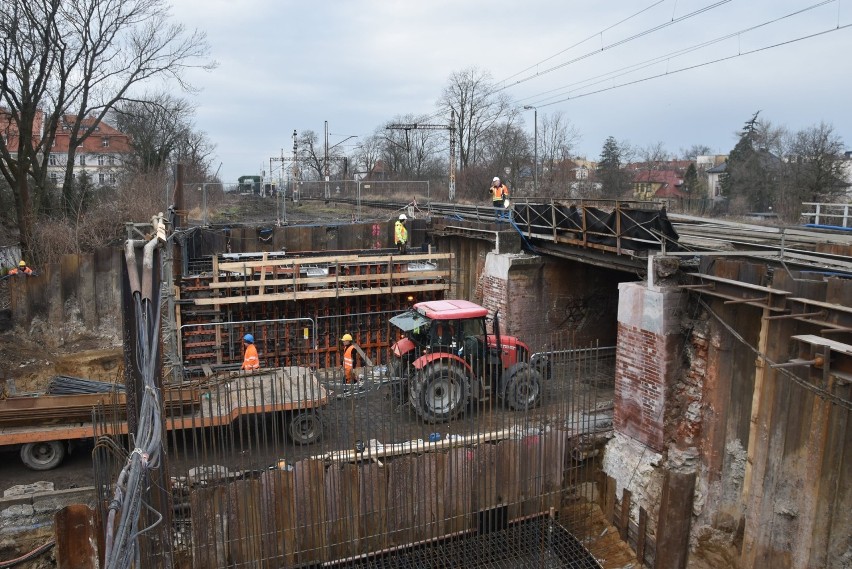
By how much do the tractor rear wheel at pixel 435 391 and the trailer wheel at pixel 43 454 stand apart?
5614 millimetres

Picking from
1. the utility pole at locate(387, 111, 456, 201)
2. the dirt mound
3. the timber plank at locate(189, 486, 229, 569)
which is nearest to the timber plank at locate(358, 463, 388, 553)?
the timber plank at locate(189, 486, 229, 569)

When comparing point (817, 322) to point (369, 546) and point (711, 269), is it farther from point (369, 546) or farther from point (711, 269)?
point (369, 546)

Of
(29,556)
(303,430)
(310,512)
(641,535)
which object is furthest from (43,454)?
(641,535)

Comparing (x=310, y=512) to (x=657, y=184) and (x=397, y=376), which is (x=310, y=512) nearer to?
(x=397, y=376)

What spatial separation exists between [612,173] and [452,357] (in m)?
45.8

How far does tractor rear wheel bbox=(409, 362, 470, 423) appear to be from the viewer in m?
10.8

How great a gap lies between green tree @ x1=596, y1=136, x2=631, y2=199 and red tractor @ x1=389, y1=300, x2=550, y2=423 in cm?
3369

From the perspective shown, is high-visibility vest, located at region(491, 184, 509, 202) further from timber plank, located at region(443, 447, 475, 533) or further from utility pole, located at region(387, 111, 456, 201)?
utility pole, located at region(387, 111, 456, 201)

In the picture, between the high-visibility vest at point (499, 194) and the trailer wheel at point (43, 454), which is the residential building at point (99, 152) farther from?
the trailer wheel at point (43, 454)

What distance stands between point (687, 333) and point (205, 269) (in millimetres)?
12934

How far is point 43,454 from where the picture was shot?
998 cm

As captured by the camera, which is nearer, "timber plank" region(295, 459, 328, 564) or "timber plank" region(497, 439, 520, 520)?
"timber plank" region(295, 459, 328, 564)

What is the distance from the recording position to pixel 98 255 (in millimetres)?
16016

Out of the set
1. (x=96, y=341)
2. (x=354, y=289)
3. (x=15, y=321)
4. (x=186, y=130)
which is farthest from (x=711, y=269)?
(x=186, y=130)
